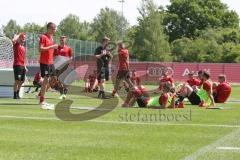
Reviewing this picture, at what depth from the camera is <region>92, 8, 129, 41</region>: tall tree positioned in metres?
111

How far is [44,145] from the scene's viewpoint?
7.21m

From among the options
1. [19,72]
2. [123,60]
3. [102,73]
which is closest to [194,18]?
[102,73]

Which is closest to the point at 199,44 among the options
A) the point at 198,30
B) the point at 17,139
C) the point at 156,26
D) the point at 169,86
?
the point at 156,26

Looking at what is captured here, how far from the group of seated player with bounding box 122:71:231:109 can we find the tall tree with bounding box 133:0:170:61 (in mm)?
59176

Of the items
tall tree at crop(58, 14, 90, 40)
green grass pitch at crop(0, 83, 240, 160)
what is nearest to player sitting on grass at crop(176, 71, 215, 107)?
green grass pitch at crop(0, 83, 240, 160)

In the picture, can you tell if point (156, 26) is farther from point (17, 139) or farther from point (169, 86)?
point (17, 139)

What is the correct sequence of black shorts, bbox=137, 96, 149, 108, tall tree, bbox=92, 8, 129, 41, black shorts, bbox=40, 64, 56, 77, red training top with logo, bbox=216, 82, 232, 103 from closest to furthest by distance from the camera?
black shorts, bbox=40, 64, 56, 77 < black shorts, bbox=137, 96, 149, 108 < red training top with logo, bbox=216, 82, 232, 103 < tall tree, bbox=92, 8, 129, 41

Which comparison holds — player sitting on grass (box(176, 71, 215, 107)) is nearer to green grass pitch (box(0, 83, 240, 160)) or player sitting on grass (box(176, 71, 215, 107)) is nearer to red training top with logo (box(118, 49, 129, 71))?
red training top with logo (box(118, 49, 129, 71))

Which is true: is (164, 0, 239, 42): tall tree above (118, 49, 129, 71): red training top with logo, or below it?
above

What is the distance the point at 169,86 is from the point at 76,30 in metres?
115

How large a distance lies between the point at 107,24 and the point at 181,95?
3845 inches

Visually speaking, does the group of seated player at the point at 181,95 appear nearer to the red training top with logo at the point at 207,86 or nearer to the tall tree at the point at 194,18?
the red training top with logo at the point at 207,86

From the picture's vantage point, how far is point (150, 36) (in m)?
76.5

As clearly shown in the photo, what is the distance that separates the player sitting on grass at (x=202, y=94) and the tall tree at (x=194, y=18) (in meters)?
92.2
